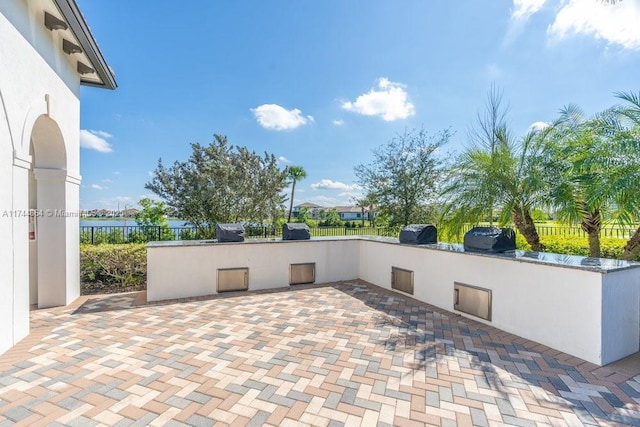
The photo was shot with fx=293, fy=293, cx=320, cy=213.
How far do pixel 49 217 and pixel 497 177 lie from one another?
877cm

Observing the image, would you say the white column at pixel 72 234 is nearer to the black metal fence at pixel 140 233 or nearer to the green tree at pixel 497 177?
the black metal fence at pixel 140 233

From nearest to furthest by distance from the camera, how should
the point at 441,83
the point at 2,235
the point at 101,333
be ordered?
the point at 2,235 < the point at 101,333 < the point at 441,83

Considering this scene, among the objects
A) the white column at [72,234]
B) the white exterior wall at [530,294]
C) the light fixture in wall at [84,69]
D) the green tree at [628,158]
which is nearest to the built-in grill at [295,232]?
the white exterior wall at [530,294]

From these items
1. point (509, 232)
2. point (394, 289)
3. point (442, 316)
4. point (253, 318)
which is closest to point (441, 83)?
point (509, 232)

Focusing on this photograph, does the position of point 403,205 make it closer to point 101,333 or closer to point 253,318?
point 253,318

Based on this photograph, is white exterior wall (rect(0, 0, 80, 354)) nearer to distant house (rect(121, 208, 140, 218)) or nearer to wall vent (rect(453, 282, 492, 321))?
distant house (rect(121, 208, 140, 218))

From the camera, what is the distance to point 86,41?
5.15 meters

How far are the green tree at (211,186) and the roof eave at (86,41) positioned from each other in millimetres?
4181

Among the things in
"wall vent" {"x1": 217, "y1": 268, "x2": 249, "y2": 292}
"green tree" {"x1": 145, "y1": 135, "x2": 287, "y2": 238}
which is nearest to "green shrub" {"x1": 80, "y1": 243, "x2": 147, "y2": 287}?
"wall vent" {"x1": 217, "y1": 268, "x2": 249, "y2": 292}

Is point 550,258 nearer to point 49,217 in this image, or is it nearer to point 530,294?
point 530,294

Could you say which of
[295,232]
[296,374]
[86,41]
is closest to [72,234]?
[86,41]

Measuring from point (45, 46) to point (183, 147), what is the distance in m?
6.62

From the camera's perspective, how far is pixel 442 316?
5219mm

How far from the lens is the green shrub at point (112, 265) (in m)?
7.16
